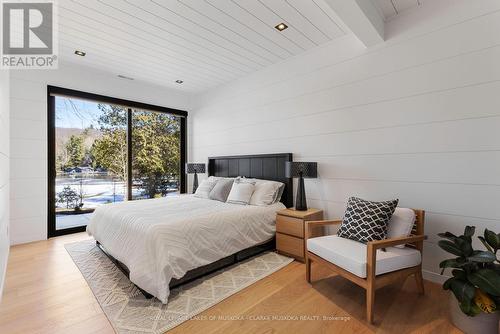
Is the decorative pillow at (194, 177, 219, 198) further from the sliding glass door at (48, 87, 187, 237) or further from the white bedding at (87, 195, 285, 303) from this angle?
the sliding glass door at (48, 87, 187, 237)

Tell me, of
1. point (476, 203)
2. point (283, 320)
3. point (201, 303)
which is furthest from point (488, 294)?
point (201, 303)

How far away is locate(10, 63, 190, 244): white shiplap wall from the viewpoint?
3.38 meters

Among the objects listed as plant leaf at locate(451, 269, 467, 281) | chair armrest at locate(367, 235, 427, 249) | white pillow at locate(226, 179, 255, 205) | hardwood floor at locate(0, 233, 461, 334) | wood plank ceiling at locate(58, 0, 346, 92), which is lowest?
hardwood floor at locate(0, 233, 461, 334)

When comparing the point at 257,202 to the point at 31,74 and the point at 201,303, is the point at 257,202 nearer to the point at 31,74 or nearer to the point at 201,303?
the point at 201,303

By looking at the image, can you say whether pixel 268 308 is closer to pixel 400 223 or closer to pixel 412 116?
pixel 400 223

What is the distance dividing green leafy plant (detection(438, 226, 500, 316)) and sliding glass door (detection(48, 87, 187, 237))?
188 inches

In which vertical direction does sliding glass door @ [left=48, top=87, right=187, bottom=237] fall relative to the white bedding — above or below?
above

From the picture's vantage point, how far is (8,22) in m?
2.55

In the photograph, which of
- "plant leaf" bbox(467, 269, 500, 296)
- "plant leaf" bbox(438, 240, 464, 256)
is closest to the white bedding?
"plant leaf" bbox(438, 240, 464, 256)

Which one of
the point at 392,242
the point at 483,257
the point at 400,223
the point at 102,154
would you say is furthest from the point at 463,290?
the point at 102,154

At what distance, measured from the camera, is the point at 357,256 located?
188cm

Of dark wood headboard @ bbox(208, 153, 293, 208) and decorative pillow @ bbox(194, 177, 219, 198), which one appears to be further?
decorative pillow @ bbox(194, 177, 219, 198)

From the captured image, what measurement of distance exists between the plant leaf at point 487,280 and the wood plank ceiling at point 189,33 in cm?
264

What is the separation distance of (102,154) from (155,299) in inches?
128
